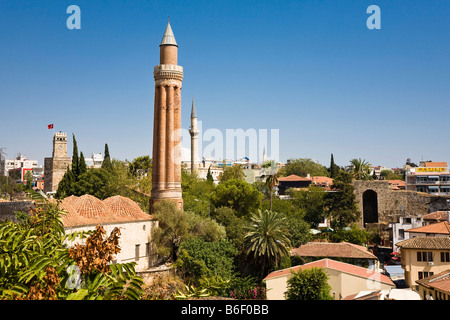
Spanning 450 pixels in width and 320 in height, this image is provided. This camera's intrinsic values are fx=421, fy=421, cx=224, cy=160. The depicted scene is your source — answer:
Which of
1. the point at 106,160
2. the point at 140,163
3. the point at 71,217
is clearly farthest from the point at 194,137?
the point at 71,217

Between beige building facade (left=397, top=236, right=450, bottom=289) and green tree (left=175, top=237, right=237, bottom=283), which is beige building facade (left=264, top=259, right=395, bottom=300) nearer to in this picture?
green tree (left=175, top=237, right=237, bottom=283)

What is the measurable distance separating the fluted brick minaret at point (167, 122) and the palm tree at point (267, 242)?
28.0 feet

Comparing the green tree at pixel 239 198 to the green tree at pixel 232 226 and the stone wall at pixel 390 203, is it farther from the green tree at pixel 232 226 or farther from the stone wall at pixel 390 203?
the stone wall at pixel 390 203

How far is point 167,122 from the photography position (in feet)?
133

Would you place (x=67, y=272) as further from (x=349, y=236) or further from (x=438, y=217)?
(x=438, y=217)

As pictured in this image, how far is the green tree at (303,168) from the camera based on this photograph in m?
114

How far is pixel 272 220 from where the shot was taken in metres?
35.3

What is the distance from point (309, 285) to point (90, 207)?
16.5m

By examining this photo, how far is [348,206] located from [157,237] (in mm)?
30267

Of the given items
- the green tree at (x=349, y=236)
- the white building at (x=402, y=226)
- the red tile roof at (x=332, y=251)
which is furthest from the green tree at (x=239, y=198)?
the white building at (x=402, y=226)

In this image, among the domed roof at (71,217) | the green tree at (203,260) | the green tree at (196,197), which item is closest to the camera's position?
the domed roof at (71,217)
